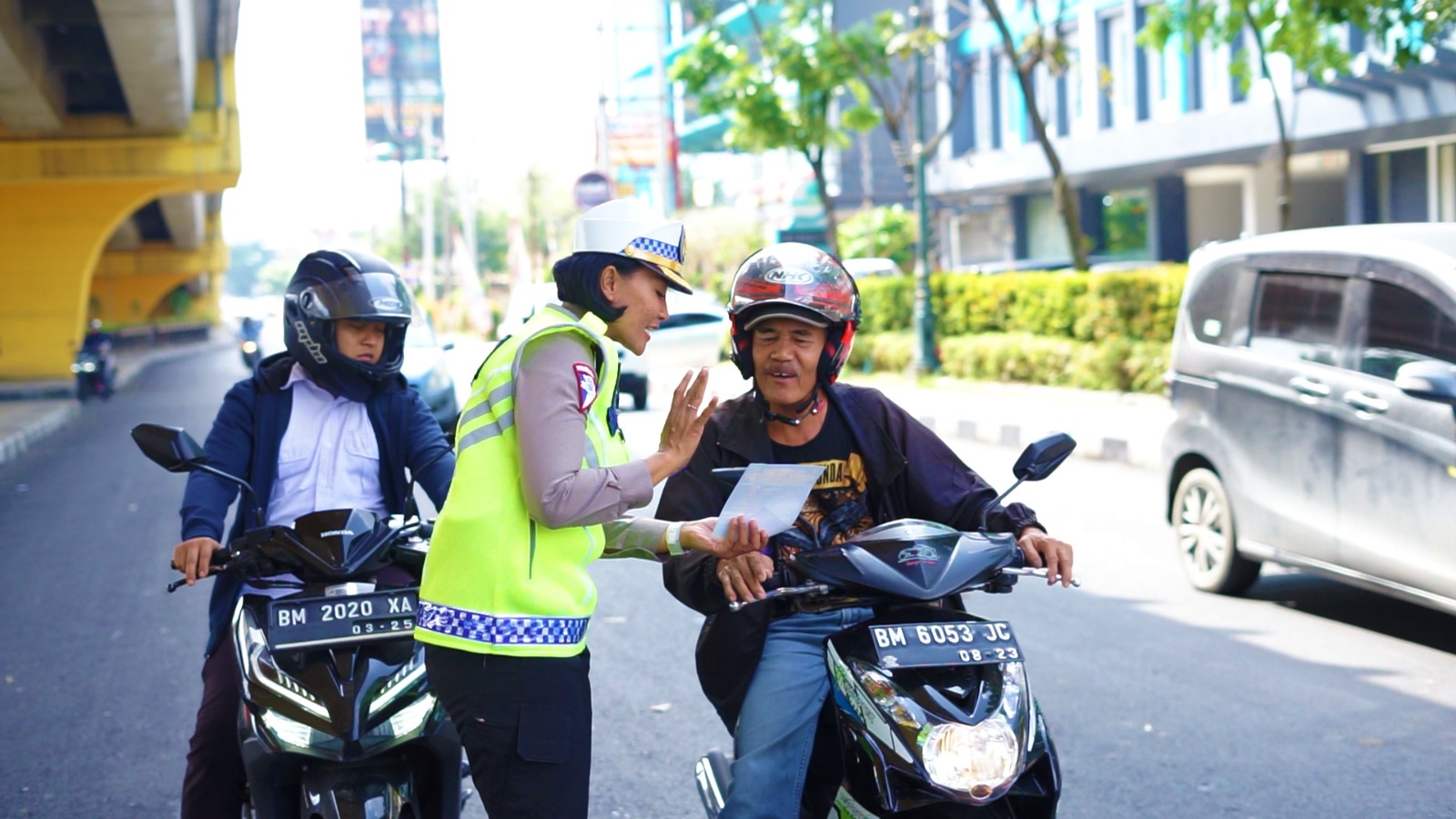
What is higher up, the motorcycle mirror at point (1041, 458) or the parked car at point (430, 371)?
the motorcycle mirror at point (1041, 458)

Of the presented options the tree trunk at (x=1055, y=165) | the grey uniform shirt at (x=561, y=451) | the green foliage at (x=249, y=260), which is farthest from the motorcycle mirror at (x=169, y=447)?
the green foliage at (x=249, y=260)

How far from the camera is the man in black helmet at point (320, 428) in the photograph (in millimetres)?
4102

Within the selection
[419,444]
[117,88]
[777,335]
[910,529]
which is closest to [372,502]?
[419,444]

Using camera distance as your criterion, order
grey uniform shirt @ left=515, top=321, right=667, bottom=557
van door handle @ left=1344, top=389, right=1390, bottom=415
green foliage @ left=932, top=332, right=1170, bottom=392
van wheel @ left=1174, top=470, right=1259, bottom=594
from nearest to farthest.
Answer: grey uniform shirt @ left=515, top=321, right=667, bottom=557, van door handle @ left=1344, top=389, right=1390, bottom=415, van wheel @ left=1174, top=470, right=1259, bottom=594, green foliage @ left=932, top=332, right=1170, bottom=392

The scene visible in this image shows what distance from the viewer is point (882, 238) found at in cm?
4184

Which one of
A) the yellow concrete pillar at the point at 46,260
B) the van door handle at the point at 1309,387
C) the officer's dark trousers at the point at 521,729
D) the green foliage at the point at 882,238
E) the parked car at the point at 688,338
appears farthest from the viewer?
the green foliage at the point at 882,238

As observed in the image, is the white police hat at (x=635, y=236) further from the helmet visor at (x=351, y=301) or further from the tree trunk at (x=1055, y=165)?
the tree trunk at (x=1055, y=165)

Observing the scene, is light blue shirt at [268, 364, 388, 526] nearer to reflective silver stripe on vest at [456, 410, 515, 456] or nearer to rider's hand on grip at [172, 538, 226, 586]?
rider's hand on grip at [172, 538, 226, 586]

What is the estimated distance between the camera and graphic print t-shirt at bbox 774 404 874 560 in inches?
147

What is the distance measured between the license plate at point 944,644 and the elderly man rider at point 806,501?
0.33m

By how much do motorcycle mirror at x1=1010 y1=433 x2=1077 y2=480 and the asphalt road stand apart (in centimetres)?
176

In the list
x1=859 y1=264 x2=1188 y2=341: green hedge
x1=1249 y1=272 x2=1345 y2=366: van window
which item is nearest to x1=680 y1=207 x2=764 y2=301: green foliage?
x1=859 y1=264 x2=1188 y2=341: green hedge

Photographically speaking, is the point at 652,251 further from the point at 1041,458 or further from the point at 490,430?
the point at 1041,458

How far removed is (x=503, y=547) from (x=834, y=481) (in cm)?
102
